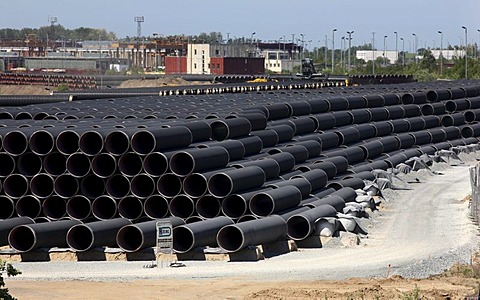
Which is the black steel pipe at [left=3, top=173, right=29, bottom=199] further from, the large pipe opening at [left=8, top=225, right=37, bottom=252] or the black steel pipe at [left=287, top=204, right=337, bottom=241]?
the black steel pipe at [left=287, top=204, right=337, bottom=241]

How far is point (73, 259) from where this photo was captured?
90.2 ft

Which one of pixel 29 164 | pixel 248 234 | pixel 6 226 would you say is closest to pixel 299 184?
pixel 248 234

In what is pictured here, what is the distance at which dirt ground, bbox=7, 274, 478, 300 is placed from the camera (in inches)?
844

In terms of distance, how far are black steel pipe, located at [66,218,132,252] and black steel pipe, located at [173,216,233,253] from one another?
5.73ft

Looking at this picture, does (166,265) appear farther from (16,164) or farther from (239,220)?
(16,164)

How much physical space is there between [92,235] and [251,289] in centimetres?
638

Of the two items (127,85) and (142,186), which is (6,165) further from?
(127,85)

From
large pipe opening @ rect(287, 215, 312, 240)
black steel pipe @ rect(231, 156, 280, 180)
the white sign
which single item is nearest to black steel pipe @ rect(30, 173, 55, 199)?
the white sign

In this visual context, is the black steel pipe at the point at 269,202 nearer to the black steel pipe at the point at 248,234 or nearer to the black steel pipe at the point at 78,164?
the black steel pipe at the point at 248,234

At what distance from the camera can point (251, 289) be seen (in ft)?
74.3

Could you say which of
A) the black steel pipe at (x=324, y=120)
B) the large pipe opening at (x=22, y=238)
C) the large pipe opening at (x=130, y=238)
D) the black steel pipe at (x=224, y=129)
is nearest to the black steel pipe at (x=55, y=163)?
the large pipe opening at (x=22, y=238)

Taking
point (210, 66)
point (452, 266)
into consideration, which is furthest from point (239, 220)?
point (210, 66)

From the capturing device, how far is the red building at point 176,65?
17150 centimetres

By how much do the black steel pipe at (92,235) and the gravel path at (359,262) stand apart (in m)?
0.72
